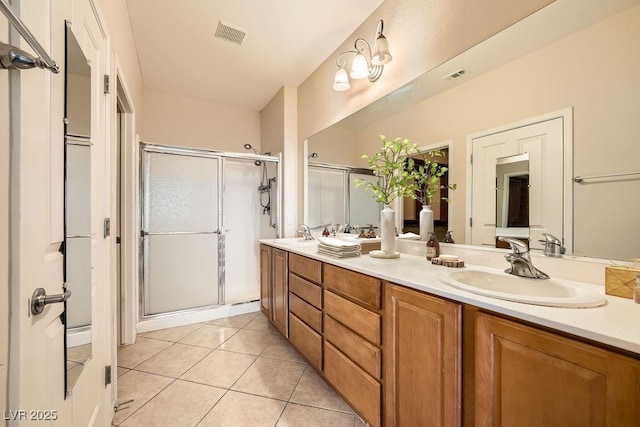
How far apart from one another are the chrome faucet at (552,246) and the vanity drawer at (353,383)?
95 cm

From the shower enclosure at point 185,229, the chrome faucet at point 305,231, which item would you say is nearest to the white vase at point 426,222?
the chrome faucet at point 305,231

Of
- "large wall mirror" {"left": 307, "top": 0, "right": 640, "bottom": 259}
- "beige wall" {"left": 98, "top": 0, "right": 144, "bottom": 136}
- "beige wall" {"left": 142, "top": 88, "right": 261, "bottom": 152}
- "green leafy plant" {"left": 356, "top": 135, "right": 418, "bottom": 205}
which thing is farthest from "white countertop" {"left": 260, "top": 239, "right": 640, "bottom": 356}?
"beige wall" {"left": 142, "top": 88, "right": 261, "bottom": 152}

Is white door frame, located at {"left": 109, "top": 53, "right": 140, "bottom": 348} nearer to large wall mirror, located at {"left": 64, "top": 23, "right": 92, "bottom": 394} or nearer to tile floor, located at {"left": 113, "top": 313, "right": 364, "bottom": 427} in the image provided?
tile floor, located at {"left": 113, "top": 313, "right": 364, "bottom": 427}

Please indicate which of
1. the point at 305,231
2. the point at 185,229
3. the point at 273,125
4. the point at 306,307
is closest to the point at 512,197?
the point at 306,307

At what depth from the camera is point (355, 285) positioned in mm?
1361

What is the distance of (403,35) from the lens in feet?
5.62

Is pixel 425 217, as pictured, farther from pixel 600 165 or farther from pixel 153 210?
pixel 153 210

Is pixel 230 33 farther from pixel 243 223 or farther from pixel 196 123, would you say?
pixel 243 223

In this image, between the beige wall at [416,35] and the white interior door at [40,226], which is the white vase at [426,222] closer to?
the beige wall at [416,35]

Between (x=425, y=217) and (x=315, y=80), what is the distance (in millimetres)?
1903

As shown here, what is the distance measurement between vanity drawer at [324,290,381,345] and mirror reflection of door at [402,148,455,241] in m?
0.69

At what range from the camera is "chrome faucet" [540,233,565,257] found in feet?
3.61

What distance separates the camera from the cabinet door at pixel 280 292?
214cm

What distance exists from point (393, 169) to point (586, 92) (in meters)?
0.97
